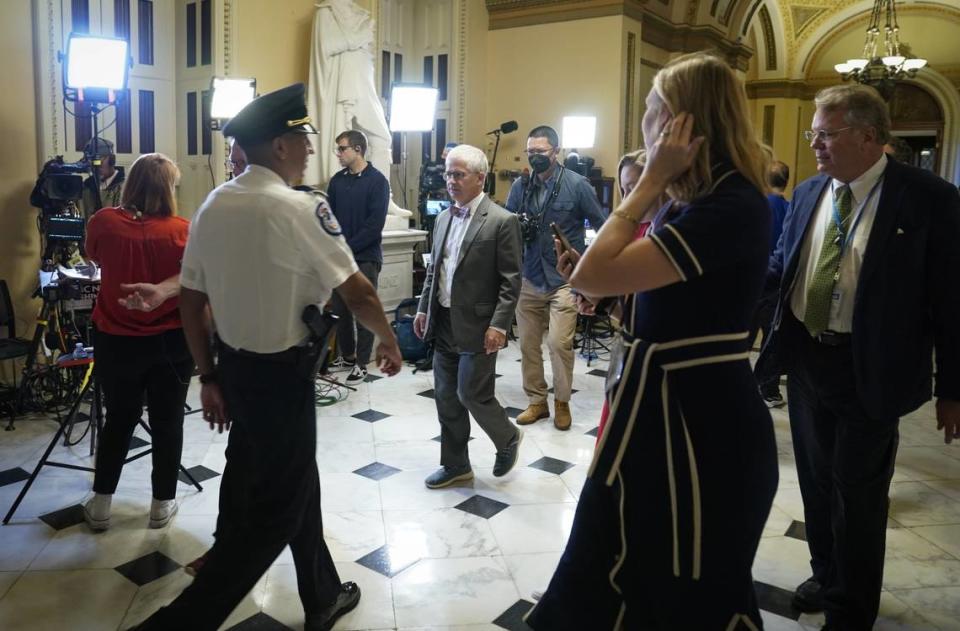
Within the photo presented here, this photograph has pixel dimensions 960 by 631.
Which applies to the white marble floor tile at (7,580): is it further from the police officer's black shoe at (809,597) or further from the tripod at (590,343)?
the tripod at (590,343)

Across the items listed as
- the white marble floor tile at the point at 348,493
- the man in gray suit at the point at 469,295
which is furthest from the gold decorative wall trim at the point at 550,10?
the white marble floor tile at the point at 348,493

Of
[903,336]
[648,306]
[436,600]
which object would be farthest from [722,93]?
[436,600]

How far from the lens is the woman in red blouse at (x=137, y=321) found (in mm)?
2844

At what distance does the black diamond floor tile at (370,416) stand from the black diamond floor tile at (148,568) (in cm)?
181

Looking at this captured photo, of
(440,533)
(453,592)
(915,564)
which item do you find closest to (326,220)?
(453,592)

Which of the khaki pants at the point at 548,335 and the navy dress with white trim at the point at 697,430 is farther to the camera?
the khaki pants at the point at 548,335

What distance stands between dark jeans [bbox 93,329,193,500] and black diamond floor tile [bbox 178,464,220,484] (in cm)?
47

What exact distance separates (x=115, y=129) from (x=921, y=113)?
551 inches

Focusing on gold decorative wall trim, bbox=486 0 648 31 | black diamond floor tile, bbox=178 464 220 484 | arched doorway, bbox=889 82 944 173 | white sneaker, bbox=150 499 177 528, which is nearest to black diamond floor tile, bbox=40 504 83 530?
white sneaker, bbox=150 499 177 528

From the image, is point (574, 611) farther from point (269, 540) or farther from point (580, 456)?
point (580, 456)

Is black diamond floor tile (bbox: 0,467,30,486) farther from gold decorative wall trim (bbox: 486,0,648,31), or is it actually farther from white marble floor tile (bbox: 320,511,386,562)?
gold decorative wall trim (bbox: 486,0,648,31)

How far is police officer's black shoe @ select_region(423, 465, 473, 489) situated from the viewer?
352cm

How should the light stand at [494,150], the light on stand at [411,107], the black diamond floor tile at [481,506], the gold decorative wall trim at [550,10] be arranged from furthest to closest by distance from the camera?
the gold decorative wall trim at [550,10], the light stand at [494,150], the light on stand at [411,107], the black diamond floor tile at [481,506]

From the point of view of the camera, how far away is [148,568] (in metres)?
2.74
